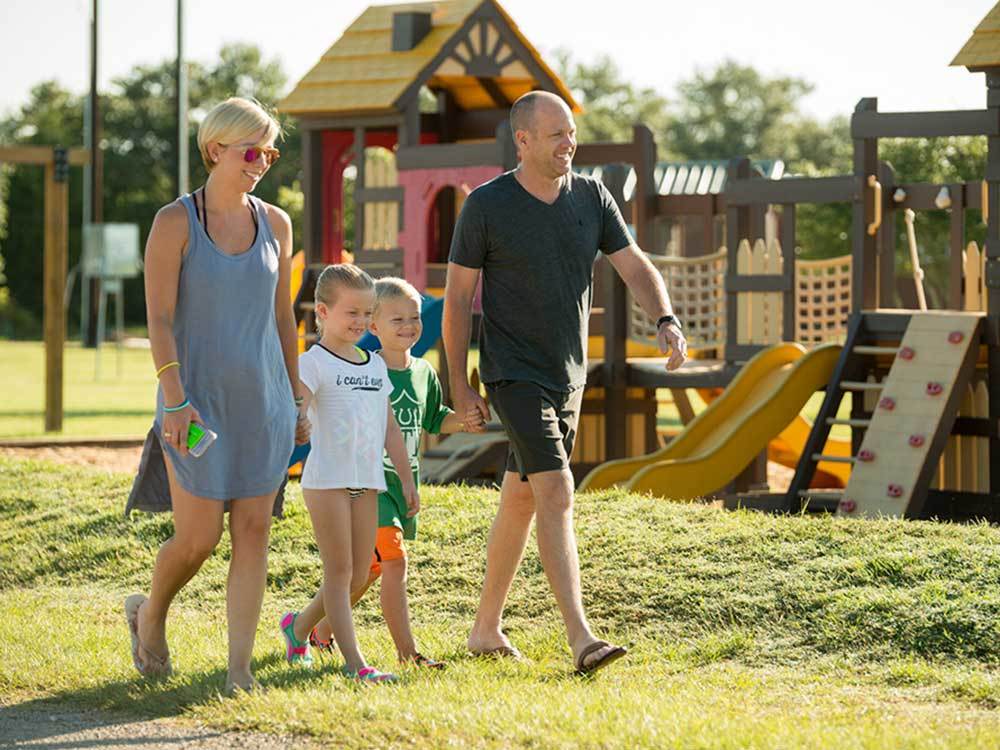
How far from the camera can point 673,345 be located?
6117 millimetres

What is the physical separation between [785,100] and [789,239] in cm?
8653

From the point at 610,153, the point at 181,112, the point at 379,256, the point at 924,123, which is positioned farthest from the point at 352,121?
the point at 181,112

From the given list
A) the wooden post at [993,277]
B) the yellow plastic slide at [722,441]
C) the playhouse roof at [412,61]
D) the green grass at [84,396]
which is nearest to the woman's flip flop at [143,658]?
the yellow plastic slide at [722,441]

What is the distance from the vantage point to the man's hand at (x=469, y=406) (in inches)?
241

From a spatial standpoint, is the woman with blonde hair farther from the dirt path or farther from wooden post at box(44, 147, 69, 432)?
wooden post at box(44, 147, 69, 432)

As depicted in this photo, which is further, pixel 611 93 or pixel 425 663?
pixel 611 93

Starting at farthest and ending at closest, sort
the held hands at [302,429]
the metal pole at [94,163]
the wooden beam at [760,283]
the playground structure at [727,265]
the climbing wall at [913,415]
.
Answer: the metal pole at [94,163]
the wooden beam at [760,283]
the playground structure at [727,265]
the climbing wall at [913,415]
the held hands at [302,429]

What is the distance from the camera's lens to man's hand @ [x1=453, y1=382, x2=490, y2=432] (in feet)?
20.1

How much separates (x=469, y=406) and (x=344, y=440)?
0.46 metres

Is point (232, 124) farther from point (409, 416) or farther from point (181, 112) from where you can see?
point (181, 112)

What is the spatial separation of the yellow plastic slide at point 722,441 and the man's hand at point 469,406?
5.65 metres

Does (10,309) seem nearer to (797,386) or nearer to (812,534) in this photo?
(797,386)

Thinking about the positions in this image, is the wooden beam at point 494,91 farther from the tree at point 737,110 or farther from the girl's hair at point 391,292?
the tree at point 737,110

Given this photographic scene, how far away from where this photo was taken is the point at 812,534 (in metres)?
8.04
